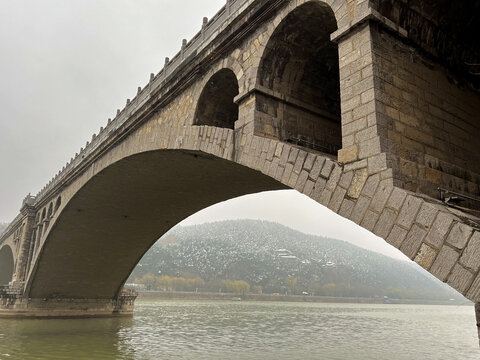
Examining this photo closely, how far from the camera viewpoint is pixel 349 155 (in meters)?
6.33

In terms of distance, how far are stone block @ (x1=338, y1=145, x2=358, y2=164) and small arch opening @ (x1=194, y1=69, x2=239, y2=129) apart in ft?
18.7

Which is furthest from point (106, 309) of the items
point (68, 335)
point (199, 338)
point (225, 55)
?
point (225, 55)

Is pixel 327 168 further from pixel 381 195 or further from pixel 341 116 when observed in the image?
pixel 381 195

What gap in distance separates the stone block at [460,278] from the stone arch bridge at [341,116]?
0.04ft

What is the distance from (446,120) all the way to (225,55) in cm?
569

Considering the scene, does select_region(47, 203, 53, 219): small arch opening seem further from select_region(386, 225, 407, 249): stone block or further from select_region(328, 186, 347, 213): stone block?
select_region(386, 225, 407, 249): stone block

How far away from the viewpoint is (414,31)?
23.4ft

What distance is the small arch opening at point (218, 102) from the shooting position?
1166 centimetres

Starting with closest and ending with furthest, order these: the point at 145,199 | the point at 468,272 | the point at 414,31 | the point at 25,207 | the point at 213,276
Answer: the point at 468,272
the point at 414,31
the point at 145,199
the point at 25,207
the point at 213,276

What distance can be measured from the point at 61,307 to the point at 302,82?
25.5 m

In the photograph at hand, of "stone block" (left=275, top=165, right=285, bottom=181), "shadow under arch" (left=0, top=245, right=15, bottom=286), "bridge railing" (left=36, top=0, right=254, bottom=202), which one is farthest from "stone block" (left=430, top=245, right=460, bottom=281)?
"shadow under arch" (left=0, top=245, right=15, bottom=286)

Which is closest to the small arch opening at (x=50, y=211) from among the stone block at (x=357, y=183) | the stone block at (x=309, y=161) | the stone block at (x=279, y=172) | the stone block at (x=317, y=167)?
the stone block at (x=279, y=172)

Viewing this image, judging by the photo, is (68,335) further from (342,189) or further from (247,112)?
(342,189)

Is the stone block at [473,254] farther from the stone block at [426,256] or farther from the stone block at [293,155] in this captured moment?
the stone block at [293,155]
